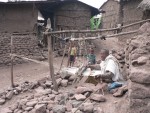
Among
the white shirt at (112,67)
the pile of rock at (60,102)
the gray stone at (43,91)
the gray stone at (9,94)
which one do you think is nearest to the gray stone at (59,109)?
the pile of rock at (60,102)

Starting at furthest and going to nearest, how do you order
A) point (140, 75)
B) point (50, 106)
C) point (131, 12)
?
point (131, 12) < point (50, 106) < point (140, 75)

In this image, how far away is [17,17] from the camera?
13.6 meters

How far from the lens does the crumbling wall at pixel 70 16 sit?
15.7 meters

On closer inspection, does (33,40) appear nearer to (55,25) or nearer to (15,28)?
(15,28)

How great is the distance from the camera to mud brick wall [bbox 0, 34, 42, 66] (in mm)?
13305

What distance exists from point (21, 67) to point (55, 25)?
4.09 meters

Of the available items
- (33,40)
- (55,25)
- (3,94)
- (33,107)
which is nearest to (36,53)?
(33,40)

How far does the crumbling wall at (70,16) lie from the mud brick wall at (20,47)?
2521 millimetres

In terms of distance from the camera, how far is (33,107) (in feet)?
18.5

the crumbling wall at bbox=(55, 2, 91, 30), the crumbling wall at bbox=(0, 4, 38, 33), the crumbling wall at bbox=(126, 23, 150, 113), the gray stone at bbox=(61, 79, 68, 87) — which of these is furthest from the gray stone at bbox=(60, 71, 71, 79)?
the crumbling wall at bbox=(55, 2, 91, 30)

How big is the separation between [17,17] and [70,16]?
10.9 feet

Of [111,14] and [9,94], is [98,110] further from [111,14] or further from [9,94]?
[111,14]

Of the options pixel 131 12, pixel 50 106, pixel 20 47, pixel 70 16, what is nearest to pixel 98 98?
pixel 50 106

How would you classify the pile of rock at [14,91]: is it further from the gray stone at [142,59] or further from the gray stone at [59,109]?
the gray stone at [142,59]
